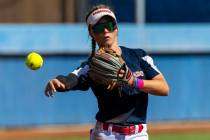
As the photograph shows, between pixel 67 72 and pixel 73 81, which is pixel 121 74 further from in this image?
pixel 67 72

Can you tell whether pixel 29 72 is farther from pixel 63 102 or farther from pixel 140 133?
pixel 140 133

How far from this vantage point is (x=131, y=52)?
4887mm

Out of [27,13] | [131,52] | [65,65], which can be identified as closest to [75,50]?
[65,65]

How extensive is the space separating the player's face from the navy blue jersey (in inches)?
8.7

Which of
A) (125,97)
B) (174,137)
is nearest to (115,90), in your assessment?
(125,97)

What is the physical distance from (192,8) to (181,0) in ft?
0.71

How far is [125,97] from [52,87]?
1.87 feet

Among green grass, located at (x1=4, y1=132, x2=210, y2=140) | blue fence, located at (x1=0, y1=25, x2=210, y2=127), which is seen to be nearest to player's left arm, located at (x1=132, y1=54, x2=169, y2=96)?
green grass, located at (x1=4, y1=132, x2=210, y2=140)

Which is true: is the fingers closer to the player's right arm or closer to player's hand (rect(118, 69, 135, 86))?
player's hand (rect(118, 69, 135, 86))

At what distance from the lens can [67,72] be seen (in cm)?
1000

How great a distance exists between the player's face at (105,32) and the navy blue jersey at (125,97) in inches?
8.7

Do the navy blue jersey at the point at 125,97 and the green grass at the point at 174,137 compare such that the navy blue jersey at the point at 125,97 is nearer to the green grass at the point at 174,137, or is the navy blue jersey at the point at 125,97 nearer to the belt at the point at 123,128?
the belt at the point at 123,128

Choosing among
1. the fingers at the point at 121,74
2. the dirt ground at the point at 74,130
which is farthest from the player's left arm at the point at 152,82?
the dirt ground at the point at 74,130

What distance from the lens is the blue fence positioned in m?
9.90
